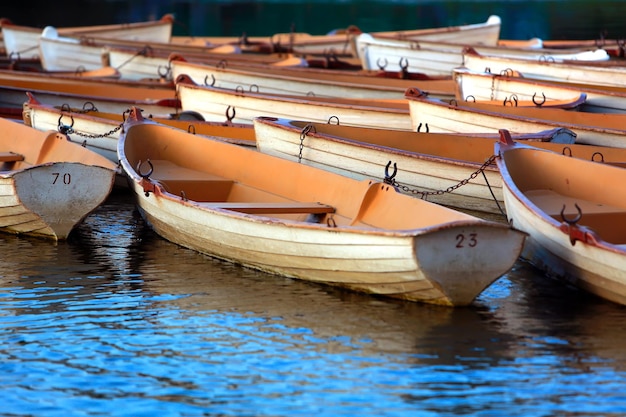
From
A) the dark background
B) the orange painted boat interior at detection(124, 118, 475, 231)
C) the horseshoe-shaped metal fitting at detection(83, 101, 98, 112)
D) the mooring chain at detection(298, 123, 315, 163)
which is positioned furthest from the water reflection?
the dark background

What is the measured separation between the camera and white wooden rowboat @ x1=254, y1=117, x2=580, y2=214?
11.3 meters

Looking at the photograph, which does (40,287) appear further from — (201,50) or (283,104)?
(201,50)

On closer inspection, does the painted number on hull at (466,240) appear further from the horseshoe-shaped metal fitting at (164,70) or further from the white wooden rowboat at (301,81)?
the horseshoe-shaped metal fitting at (164,70)

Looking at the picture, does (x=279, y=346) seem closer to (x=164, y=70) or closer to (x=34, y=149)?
(x=34, y=149)

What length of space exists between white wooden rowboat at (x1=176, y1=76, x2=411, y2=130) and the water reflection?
4446 mm

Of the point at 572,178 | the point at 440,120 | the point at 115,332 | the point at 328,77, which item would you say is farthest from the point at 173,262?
the point at 328,77

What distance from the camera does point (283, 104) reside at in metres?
14.3

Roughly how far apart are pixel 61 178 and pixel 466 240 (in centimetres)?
398

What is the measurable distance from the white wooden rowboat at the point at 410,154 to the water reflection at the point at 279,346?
6.27ft

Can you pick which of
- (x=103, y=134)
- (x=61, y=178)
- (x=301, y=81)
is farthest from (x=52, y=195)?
(x=301, y=81)

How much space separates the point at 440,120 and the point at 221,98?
307cm

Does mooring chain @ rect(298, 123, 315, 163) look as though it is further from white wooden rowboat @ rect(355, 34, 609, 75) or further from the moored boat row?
white wooden rowboat @ rect(355, 34, 609, 75)

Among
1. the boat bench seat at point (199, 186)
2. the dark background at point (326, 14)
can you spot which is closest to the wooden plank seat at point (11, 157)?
the boat bench seat at point (199, 186)

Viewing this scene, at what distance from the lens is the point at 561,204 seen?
986 cm
